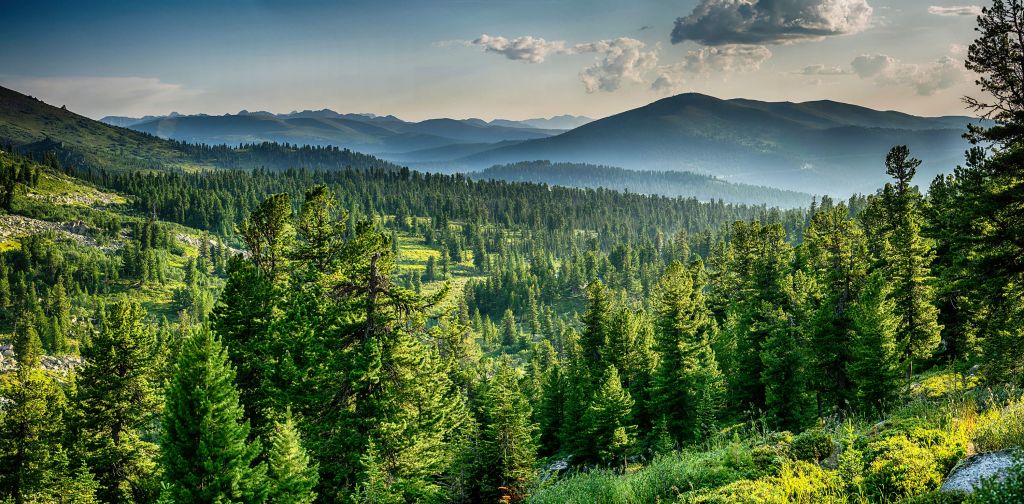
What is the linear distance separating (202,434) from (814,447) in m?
19.4

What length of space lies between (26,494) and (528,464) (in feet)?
113

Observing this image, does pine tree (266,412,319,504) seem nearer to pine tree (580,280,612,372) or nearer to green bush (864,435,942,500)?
green bush (864,435,942,500)

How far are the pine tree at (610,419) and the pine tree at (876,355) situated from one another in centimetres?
1449

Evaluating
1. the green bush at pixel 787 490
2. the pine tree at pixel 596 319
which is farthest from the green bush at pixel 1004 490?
the pine tree at pixel 596 319

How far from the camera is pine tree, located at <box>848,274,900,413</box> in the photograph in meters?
29.6

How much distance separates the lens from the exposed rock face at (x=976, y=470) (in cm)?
821

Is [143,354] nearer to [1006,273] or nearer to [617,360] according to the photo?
[617,360]

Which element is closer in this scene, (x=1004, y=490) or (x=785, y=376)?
(x=1004, y=490)

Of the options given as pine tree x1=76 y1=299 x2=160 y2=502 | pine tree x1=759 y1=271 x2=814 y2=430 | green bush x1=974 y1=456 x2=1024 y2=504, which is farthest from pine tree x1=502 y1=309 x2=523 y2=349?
green bush x1=974 y1=456 x2=1024 y2=504

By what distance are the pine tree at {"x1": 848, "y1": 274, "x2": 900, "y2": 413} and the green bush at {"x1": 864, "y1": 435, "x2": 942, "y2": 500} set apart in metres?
22.8

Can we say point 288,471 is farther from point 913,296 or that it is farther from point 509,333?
point 509,333

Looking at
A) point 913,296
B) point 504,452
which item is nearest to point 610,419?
point 504,452

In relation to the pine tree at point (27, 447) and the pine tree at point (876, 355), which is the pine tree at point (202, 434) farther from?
the pine tree at point (876, 355)

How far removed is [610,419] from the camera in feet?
127
